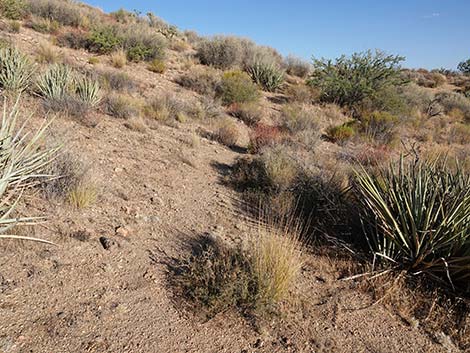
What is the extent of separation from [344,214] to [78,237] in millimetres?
3159

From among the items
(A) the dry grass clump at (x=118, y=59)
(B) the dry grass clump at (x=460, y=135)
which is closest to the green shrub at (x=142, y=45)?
(A) the dry grass clump at (x=118, y=59)

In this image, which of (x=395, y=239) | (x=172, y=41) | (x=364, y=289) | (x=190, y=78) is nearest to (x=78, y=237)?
(x=364, y=289)

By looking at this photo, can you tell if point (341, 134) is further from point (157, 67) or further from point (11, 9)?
point (11, 9)

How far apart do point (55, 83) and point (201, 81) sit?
5755mm

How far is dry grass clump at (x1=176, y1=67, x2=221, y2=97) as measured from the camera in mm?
12211

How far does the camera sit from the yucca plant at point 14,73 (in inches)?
287

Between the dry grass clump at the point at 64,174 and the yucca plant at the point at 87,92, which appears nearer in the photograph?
the dry grass clump at the point at 64,174

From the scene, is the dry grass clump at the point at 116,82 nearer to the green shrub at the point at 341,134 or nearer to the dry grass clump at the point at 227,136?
the dry grass clump at the point at 227,136

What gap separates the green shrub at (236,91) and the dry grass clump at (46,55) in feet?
17.3

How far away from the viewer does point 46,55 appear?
34.9ft

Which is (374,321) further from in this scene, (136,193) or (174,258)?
(136,193)

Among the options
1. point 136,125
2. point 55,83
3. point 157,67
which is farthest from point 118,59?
point 136,125

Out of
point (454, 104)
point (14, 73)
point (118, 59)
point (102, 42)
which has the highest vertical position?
point (102, 42)

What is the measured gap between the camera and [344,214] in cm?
447
